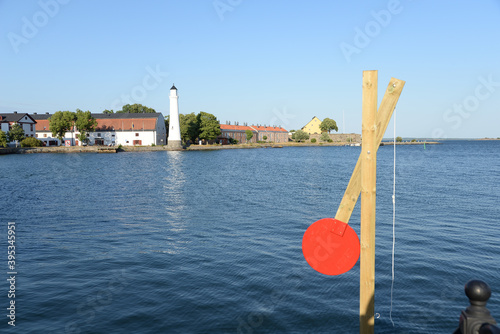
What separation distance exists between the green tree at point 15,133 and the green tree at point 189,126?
4552cm

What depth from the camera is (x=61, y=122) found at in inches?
4183

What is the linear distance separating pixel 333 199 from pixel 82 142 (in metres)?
105

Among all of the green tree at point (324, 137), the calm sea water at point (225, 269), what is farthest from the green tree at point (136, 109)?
the calm sea water at point (225, 269)

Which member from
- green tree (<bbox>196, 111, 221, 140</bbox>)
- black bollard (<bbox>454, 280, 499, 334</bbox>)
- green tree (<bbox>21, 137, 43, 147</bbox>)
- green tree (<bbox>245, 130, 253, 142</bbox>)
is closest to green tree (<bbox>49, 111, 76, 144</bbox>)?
green tree (<bbox>21, 137, 43, 147</bbox>)

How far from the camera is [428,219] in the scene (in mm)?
19188

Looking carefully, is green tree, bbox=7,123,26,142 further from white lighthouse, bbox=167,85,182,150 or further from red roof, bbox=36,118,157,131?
white lighthouse, bbox=167,85,182,150

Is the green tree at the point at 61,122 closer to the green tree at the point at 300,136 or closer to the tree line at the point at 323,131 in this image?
the green tree at the point at 300,136

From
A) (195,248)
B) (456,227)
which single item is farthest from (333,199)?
(195,248)

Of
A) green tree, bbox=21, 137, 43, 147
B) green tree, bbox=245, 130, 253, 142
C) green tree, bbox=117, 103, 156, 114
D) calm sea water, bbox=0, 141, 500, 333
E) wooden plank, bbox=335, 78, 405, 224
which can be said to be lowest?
calm sea water, bbox=0, 141, 500, 333

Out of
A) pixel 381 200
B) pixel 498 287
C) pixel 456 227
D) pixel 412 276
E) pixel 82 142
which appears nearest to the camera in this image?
pixel 498 287

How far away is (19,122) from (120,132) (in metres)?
27.7

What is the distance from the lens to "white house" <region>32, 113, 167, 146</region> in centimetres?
11369

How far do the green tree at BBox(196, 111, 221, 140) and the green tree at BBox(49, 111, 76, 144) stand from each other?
128 ft

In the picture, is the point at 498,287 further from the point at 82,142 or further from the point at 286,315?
the point at 82,142
